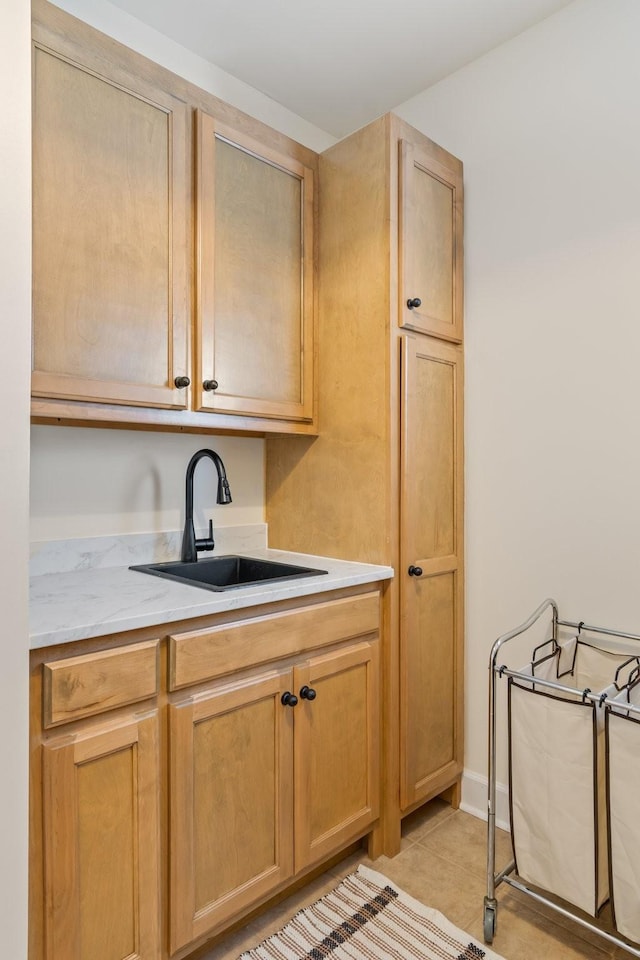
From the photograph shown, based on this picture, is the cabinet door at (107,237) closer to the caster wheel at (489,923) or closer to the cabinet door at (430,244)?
the cabinet door at (430,244)

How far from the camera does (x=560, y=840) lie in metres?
1.43

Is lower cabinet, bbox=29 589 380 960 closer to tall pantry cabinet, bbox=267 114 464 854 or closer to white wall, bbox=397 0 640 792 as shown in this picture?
tall pantry cabinet, bbox=267 114 464 854

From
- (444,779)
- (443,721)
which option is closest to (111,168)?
(443,721)

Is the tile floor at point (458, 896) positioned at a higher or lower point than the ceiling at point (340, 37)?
lower

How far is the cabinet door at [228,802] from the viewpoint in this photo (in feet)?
4.29

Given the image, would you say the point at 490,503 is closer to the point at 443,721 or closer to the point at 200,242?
the point at 443,721

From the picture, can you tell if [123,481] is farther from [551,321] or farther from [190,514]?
[551,321]

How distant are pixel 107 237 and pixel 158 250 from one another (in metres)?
0.15

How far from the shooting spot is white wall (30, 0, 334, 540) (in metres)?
1.72

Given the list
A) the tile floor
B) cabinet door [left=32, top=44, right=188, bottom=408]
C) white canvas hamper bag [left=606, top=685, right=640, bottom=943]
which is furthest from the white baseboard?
cabinet door [left=32, top=44, right=188, bottom=408]

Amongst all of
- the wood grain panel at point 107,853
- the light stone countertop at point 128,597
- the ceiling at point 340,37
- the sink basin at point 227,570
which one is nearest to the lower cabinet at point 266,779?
the wood grain panel at point 107,853

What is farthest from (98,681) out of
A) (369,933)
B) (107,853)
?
(369,933)

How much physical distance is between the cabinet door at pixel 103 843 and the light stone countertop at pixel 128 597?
0.72ft

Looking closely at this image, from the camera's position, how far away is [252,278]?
6.11ft
